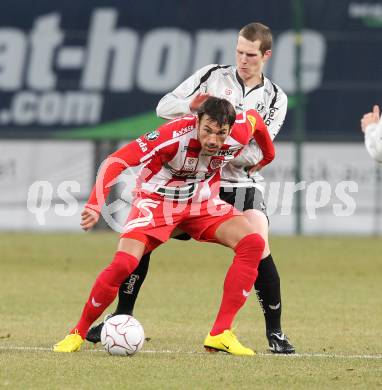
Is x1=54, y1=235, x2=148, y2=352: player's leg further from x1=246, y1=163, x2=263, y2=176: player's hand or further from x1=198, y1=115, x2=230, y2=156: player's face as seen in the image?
x1=246, y1=163, x2=263, y2=176: player's hand

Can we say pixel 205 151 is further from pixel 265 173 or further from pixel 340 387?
pixel 265 173

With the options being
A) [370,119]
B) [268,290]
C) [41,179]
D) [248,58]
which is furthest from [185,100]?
[41,179]

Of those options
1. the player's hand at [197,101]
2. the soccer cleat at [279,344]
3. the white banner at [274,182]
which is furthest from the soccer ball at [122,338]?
the white banner at [274,182]

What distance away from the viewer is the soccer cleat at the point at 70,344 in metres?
7.74

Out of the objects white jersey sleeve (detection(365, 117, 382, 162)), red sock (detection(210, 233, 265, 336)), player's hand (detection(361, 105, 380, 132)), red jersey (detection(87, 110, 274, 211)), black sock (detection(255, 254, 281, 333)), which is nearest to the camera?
white jersey sleeve (detection(365, 117, 382, 162))

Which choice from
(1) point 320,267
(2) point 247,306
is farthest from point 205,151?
(1) point 320,267

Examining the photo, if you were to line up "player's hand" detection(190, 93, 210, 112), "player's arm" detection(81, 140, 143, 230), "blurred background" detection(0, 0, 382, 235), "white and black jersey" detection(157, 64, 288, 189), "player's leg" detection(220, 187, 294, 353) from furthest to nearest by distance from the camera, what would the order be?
"blurred background" detection(0, 0, 382, 235) < "white and black jersey" detection(157, 64, 288, 189) < "player's leg" detection(220, 187, 294, 353) < "player's hand" detection(190, 93, 210, 112) < "player's arm" detection(81, 140, 143, 230)

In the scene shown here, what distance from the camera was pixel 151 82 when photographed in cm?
2172

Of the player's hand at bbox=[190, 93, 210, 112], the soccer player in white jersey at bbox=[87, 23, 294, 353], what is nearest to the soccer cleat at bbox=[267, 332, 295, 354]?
the soccer player in white jersey at bbox=[87, 23, 294, 353]

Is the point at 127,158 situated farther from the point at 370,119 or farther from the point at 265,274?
the point at 370,119

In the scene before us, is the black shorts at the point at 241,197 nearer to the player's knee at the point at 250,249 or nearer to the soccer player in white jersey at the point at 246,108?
the soccer player in white jersey at the point at 246,108

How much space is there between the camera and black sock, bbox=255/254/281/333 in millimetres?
8305

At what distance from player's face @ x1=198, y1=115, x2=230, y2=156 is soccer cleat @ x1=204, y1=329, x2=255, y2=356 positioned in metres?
1.25

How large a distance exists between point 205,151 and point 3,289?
5.39 meters
